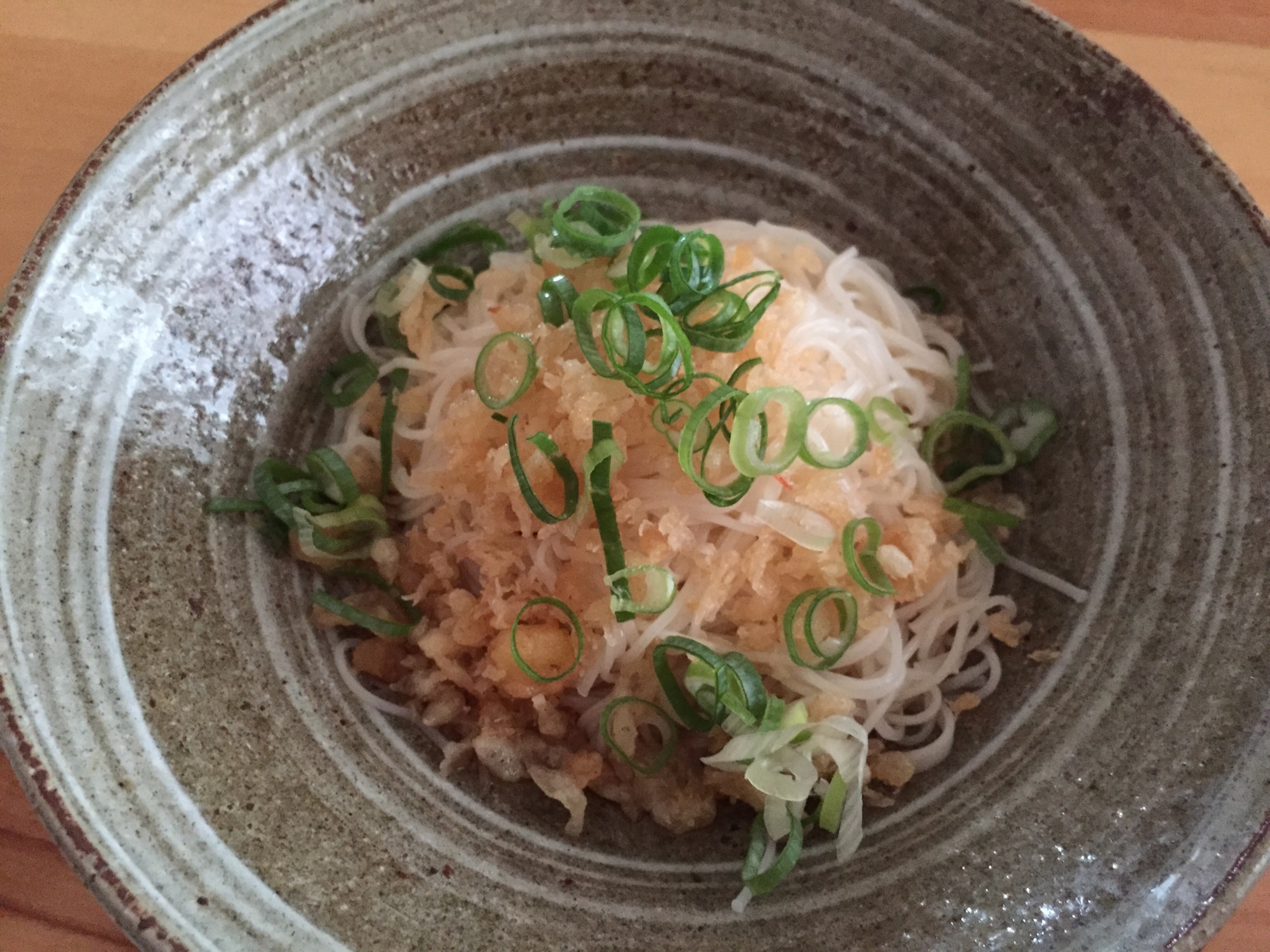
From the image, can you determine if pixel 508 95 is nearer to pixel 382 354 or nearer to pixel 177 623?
pixel 382 354

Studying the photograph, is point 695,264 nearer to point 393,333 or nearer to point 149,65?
point 393,333

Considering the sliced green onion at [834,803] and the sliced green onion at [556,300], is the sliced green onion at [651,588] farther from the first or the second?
the sliced green onion at [556,300]

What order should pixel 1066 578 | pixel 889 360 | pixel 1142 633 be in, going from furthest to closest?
pixel 889 360 < pixel 1066 578 < pixel 1142 633

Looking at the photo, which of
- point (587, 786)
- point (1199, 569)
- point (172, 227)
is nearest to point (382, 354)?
point (172, 227)

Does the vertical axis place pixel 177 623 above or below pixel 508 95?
below

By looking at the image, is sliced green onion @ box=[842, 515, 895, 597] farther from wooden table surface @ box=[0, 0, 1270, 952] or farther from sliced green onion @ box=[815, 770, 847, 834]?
wooden table surface @ box=[0, 0, 1270, 952]

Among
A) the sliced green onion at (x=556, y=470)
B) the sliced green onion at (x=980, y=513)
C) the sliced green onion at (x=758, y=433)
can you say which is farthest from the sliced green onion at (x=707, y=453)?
the sliced green onion at (x=980, y=513)
